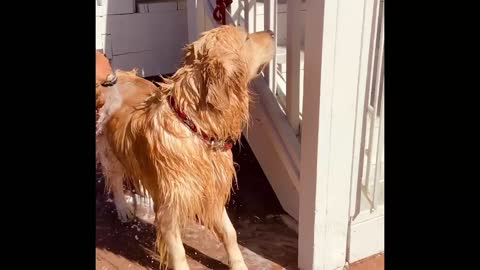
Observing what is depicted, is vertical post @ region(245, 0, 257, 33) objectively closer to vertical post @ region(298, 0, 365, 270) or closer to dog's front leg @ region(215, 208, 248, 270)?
vertical post @ region(298, 0, 365, 270)

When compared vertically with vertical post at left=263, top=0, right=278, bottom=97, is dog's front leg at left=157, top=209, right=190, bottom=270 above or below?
below

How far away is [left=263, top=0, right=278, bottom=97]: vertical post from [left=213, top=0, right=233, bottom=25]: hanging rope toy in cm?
35

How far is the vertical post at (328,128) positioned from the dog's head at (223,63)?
306 millimetres

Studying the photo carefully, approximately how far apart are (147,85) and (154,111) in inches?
31.6

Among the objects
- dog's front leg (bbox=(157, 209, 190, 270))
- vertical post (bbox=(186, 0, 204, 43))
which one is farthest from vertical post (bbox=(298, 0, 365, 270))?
vertical post (bbox=(186, 0, 204, 43))

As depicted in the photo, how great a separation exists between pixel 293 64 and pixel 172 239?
1.28m

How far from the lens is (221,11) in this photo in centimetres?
395

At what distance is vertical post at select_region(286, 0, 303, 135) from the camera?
3.23 metres

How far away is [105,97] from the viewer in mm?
3389

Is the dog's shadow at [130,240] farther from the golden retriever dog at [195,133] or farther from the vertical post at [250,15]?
the vertical post at [250,15]
